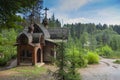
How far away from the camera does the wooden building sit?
83.9 feet

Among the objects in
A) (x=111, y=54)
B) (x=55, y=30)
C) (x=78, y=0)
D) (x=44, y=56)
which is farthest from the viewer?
(x=111, y=54)

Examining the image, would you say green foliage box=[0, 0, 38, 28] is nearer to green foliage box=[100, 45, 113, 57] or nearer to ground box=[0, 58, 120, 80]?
ground box=[0, 58, 120, 80]

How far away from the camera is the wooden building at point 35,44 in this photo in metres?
25.6

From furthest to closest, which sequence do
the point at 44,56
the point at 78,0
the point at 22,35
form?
the point at 44,56, the point at 22,35, the point at 78,0

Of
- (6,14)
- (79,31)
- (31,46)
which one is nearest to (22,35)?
(31,46)

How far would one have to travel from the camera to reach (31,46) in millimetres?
25484

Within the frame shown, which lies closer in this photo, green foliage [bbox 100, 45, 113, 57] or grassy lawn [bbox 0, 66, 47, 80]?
grassy lawn [bbox 0, 66, 47, 80]

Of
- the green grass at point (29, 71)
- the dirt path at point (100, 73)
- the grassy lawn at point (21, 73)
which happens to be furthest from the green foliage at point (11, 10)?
the green grass at point (29, 71)

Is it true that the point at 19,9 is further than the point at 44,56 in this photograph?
No

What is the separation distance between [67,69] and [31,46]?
57.4ft

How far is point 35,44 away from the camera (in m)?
26.3

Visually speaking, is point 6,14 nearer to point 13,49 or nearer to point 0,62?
point 0,62

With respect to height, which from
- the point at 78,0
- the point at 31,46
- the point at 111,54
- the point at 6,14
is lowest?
the point at 111,54

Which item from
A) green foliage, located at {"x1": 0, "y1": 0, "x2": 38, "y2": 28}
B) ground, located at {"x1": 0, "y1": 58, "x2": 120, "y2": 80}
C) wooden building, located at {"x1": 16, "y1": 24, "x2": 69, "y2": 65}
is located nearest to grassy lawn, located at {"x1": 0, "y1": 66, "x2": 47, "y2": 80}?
ground, located at {"x1": 0, "y1": 58, "x2": 120, "y2": 80}
